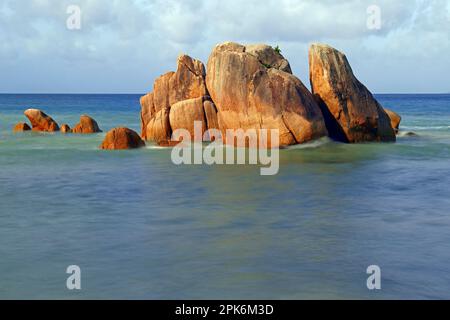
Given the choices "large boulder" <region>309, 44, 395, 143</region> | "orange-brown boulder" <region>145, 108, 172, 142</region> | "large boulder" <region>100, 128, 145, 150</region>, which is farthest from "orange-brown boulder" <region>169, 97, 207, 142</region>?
"large boulder" <region>309, 44, 395, 143</region>


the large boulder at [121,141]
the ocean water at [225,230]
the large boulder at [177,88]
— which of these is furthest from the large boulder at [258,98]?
the large boulder at [121,141]

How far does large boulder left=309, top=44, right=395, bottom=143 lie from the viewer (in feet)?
105

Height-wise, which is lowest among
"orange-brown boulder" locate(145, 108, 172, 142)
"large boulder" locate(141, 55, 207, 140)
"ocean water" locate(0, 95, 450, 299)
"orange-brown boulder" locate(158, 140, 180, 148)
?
"ocean water" locate(0, 95, 450, 299)

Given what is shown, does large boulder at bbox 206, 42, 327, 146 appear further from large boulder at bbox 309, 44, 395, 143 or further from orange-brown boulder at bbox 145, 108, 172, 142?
orange-brown boulder at bbox 145, 108, 172, 142

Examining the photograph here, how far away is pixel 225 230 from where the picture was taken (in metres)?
14.3

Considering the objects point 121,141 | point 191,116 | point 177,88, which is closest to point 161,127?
point 191,116

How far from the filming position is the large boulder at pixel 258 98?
1175 inches

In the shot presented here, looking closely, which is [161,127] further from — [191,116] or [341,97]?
[341,97]

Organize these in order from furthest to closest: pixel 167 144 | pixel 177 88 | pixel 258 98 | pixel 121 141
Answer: pixel 177 88 → pixel 167 144 → pixel 121 141 → pixel 258 98

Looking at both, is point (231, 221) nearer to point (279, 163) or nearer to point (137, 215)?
point (137, 215)

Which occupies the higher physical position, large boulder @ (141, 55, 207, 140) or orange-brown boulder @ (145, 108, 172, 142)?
large boulder @ (141, 55, 207, 140)

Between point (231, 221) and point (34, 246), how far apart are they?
4729 millimetres

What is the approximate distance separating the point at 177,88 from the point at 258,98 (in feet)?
23.4

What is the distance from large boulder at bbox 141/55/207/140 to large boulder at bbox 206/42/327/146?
3387 mm
